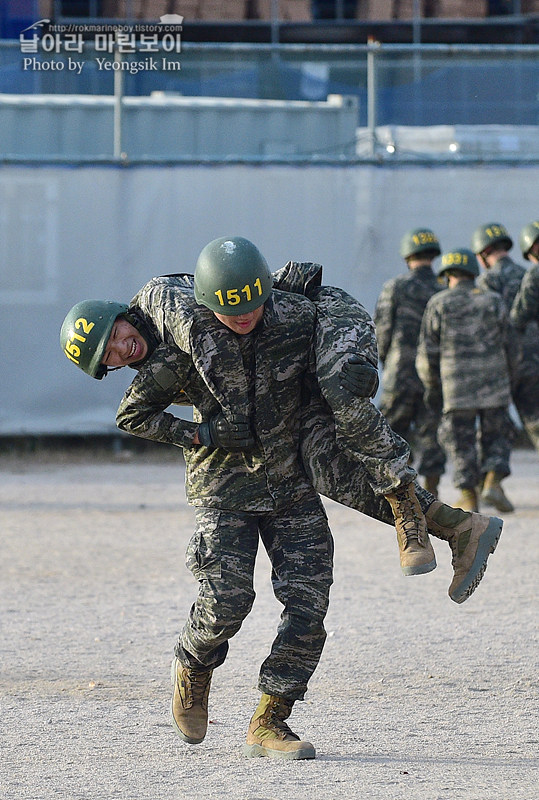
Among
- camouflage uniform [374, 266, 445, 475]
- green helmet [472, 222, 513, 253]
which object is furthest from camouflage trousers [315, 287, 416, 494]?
green helmet [472, 222, 513, 253]

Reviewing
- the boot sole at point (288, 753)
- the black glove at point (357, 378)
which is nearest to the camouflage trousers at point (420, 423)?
the boot sole at point (288, 753)

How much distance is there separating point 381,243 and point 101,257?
9.06ft

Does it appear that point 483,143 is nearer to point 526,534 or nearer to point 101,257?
point 101,257

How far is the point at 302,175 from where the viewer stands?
1259 centimetres

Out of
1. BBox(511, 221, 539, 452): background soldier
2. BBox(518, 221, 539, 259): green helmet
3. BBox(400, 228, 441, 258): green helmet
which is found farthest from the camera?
BBox(400, 228, 441, 258): green helmet

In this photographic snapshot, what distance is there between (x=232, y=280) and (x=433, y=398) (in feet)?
20.0

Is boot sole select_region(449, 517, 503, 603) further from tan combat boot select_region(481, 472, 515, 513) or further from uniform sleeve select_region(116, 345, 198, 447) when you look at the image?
tan combat boot select_region(481, 472, 515, 513)

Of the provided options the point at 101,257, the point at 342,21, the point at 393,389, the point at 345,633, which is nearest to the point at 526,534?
the point at 393,389

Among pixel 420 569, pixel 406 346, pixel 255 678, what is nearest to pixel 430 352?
pixel 406 346

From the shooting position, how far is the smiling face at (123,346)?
4.19 meters

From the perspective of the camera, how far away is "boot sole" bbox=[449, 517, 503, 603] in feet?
13.9

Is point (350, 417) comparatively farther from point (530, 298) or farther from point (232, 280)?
point (530, 298)

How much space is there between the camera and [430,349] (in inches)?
382

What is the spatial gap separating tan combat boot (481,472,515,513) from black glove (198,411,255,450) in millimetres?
5558
